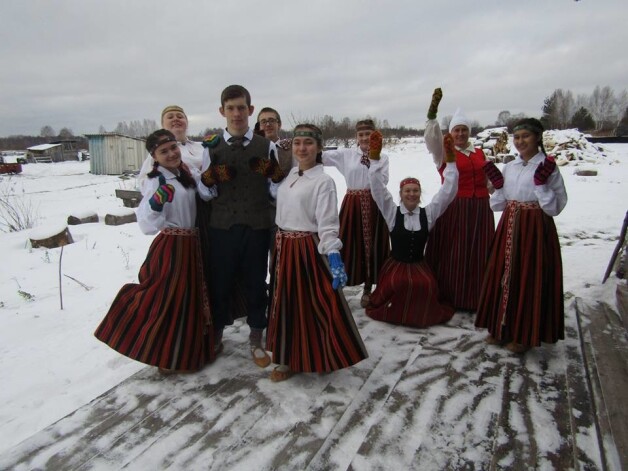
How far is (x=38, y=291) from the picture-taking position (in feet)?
15.1

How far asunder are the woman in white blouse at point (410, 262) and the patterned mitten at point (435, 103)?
22cm

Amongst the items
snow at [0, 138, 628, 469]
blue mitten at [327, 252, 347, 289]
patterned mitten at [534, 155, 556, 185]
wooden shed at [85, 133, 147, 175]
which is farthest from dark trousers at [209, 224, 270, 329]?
wooden shed at [85, 133, 147, 175]

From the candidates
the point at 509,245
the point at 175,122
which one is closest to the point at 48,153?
the point at 175,122

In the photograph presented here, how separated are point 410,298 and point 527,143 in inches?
57.6

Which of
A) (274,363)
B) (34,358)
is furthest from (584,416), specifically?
(34,358)

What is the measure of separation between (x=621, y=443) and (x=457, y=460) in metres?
0.77

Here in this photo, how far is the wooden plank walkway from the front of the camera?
6.57ft

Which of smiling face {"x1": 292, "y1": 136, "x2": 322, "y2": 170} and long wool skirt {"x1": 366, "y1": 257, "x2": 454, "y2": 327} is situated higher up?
smiling face {"x1": 292, "y1": 136, "x2": 322, "y2": 170}

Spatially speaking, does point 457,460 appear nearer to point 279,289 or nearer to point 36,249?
point 279,289

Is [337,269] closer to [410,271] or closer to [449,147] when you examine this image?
[410,271]

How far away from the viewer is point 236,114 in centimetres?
270

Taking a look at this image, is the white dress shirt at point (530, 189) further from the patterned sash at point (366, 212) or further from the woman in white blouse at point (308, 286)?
the woman in white blouse at point (308, 286)

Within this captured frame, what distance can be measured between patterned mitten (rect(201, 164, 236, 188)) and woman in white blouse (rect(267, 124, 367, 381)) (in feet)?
1.14

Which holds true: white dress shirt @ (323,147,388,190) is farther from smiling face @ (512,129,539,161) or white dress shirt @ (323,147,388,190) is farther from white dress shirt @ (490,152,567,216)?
smiling face @ (512,129,539,161)
